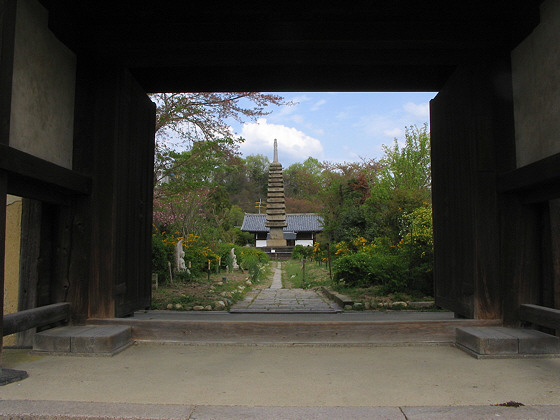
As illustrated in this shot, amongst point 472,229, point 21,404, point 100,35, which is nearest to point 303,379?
point 21,404

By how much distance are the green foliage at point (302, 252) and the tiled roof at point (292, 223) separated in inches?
466

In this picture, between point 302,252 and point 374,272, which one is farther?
point 302,252

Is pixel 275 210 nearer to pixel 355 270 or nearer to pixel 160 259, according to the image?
pixel 160 259

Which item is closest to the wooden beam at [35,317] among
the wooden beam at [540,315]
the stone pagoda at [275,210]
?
the wooden beam at [540,315]

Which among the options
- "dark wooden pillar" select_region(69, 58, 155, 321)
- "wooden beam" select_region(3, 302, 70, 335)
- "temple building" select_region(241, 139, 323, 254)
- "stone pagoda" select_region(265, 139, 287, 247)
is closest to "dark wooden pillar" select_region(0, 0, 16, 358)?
"wooden beam" select_region(3, 302, 70, 335)

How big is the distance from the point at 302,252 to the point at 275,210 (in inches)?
425

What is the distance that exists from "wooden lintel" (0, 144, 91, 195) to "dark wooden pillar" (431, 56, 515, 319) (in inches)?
152

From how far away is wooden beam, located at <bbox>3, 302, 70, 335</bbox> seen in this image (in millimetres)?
3318

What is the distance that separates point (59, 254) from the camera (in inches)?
163

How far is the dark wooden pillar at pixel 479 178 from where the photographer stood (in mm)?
4090

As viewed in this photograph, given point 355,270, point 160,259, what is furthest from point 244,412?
point 160,259

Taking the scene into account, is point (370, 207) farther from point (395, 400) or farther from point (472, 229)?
point (395, 400)

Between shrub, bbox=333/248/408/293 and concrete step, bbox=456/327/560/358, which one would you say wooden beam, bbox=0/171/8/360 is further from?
shrub, bbox=333/248/408/293

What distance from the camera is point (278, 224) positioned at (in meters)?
34.4
